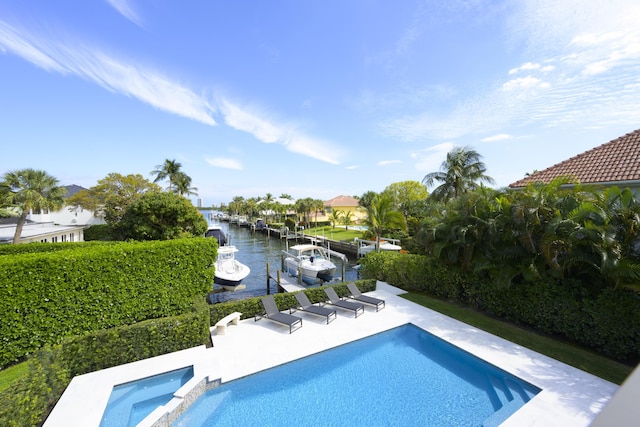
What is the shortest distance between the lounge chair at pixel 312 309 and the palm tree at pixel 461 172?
69.6 feet

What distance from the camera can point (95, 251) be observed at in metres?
9.30

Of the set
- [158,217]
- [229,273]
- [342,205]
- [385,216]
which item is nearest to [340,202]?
[342,205]

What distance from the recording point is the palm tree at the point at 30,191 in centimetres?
2056

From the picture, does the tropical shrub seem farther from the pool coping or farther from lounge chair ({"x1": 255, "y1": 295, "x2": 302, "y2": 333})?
the pool coping

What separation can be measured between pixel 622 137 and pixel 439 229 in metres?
10.4

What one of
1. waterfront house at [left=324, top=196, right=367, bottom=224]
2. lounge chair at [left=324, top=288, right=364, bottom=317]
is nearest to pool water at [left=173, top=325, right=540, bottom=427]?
lounge chair at [left=324, top=288, right=364, bottom=317]

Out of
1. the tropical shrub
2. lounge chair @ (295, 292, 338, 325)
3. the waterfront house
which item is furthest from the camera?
the waterfront house

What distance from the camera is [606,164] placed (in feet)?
40.3

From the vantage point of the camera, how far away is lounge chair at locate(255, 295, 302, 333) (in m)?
10.2

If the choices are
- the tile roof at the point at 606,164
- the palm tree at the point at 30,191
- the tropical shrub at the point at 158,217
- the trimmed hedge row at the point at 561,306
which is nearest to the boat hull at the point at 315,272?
the trimmed hedge row at the point at 561,306

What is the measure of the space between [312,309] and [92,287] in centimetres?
768

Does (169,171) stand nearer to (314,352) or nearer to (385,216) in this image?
(385,216)

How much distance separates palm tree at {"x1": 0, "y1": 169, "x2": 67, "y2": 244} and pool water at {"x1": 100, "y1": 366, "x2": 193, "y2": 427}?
65.8 ft

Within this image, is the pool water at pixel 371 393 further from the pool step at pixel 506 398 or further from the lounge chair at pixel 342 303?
the lounge chair at pixel 342 303
